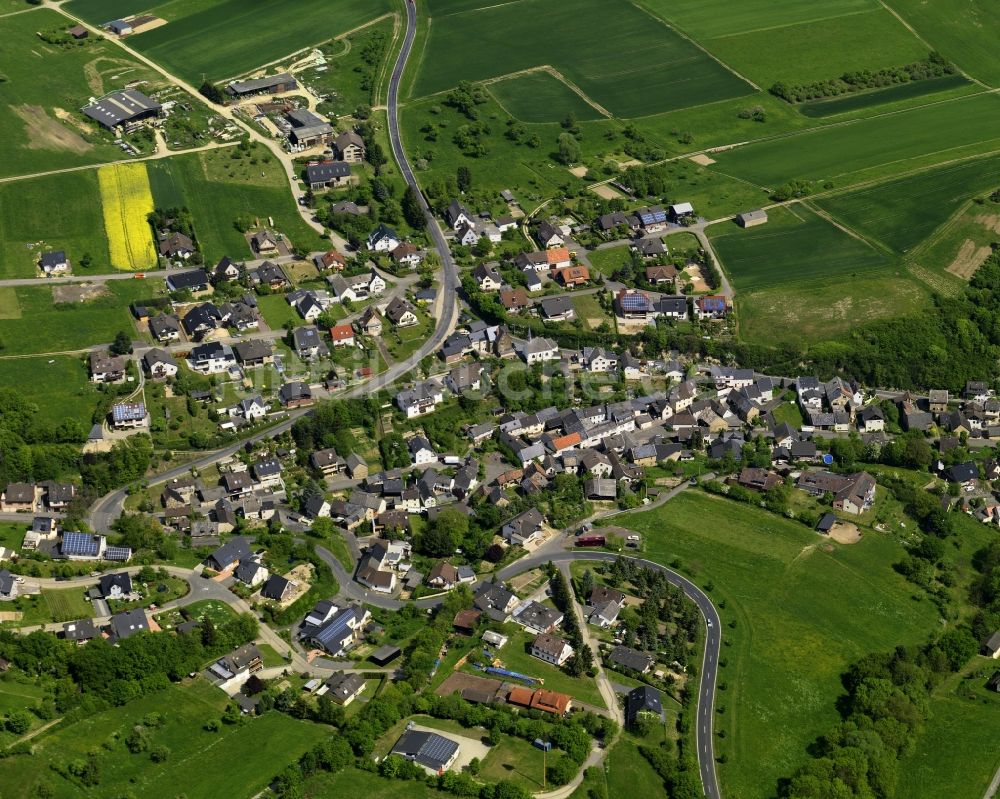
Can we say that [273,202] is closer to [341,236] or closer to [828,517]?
[341,236]

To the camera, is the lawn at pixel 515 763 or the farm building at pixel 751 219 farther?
the farm building at pixel 751 219

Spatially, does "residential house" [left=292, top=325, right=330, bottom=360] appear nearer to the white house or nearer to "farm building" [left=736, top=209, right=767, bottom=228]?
the white house

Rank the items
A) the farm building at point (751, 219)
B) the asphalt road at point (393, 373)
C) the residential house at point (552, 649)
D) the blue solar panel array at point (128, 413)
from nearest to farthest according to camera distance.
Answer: the residential house at point (552, 649), the asphalt road at point (393, 373), the blue solar panel array at point (128, 413), the farm building at point (751, 219)

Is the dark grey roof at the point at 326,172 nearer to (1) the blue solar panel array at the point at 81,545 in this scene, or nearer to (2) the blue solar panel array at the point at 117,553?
(1) the blue solar panel array at the point at 81,545

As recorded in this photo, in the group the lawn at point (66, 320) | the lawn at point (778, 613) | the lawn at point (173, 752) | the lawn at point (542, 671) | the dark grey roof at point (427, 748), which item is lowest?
the lawn at point (778, 613)

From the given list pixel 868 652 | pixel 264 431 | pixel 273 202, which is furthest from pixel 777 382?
pixel 273 202

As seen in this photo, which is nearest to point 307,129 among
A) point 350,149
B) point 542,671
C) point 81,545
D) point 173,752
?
point 350,149

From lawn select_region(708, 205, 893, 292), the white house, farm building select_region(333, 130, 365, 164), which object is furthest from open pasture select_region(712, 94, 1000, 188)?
farm building select_region(333, 130, 365, 164)

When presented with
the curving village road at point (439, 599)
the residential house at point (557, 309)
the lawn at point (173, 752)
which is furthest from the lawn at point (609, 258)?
the lawn at point (173, 752)
